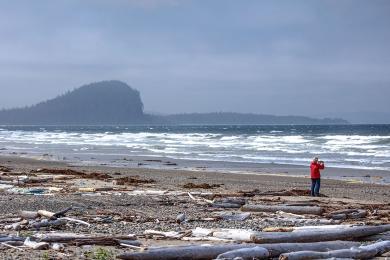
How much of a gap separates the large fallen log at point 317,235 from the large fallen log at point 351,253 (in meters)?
0.69

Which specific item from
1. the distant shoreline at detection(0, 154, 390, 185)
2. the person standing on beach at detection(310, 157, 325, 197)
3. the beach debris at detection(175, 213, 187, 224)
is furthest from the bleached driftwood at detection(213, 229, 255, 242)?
the distant shoreline at detection(0, 154, 390, 185)

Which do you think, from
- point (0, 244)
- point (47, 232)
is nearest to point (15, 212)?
point (47, 232)

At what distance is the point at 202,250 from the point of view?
818 centimetres

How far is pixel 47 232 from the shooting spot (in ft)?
33.8

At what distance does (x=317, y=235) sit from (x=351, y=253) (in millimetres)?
957

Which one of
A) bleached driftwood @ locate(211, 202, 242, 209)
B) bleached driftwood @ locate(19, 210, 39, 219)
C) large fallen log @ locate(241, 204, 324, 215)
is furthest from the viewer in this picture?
bleached driftwood @ locate(211, 202, 242, 209)

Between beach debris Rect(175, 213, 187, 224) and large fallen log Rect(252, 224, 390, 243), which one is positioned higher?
large fallen log Rect(252, 224, 390, 243)

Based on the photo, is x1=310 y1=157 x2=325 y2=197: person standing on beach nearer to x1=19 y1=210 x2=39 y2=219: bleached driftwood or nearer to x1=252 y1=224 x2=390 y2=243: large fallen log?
x1=252 y1=224 x2=390 y2=243: large fallen log

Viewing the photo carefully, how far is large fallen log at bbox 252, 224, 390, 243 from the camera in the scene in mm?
9055

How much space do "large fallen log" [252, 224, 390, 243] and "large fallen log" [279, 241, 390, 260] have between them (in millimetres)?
686

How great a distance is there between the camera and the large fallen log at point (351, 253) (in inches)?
318

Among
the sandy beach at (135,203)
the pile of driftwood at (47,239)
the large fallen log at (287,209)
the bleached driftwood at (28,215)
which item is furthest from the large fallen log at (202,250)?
the large fallen log at (287,209)

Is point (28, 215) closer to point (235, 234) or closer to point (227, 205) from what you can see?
point (235, 234)

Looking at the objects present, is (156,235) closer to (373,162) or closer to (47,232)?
(47,232)
